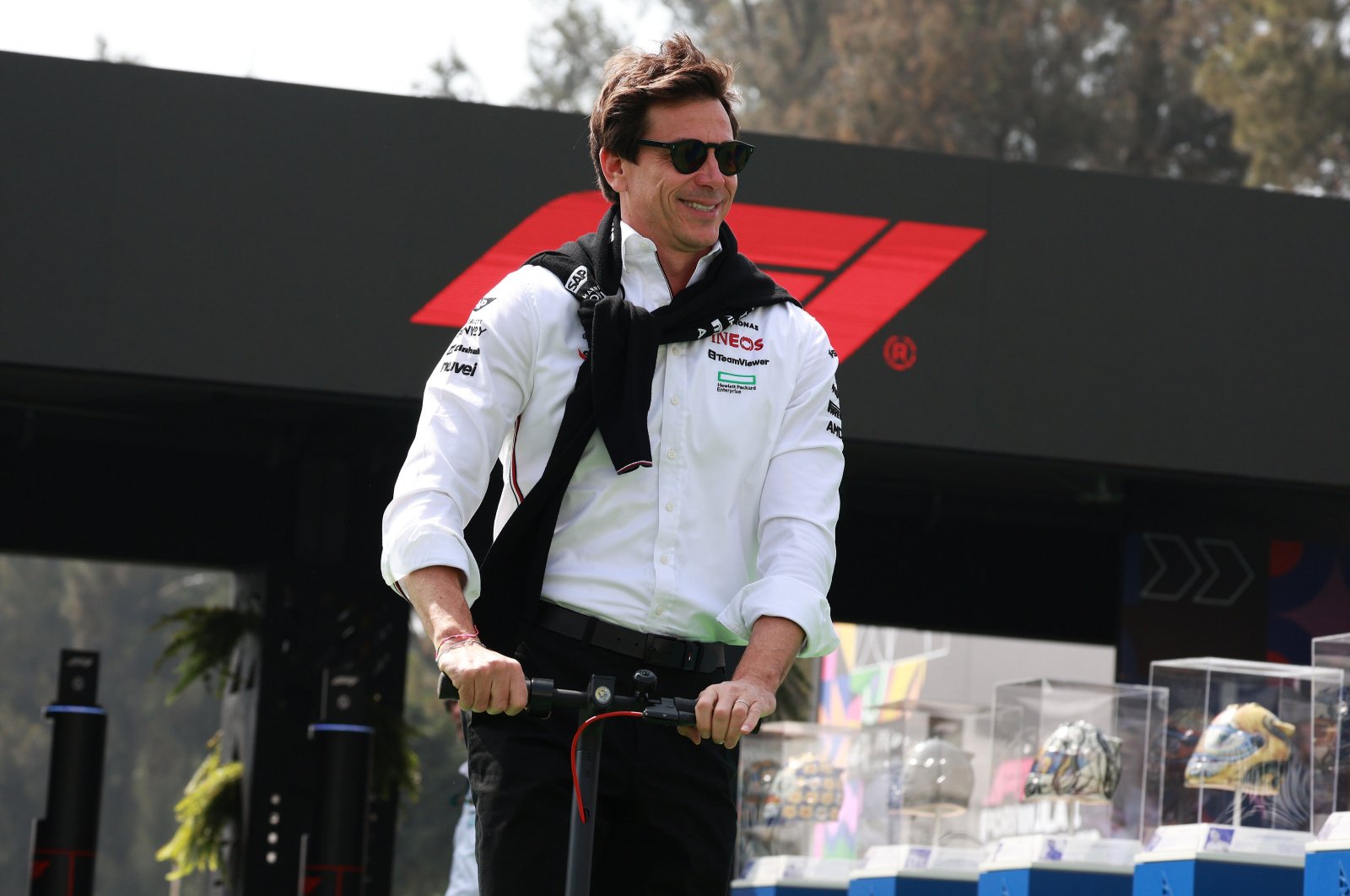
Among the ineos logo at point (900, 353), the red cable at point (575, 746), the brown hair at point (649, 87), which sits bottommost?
the red cable at point (575, 746)

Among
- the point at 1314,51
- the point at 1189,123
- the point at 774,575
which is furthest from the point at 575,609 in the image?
the point at 1189,123

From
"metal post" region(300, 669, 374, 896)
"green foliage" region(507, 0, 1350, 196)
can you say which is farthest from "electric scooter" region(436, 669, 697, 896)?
"green foliage" region(507, 0, 1350, 196)

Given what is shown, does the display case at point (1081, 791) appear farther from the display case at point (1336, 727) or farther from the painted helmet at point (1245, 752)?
the display case at point (1336, 727)

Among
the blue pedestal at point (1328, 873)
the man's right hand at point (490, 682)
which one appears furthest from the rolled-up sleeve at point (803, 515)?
the blue pedestal at point (1328, 873)

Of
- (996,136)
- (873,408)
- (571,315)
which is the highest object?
(996,136)

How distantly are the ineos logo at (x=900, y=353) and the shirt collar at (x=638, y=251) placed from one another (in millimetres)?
4981

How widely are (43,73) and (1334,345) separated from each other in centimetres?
499

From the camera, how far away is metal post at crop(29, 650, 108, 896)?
30.8 feet

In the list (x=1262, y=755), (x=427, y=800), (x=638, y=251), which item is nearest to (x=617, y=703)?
(x=638, y=251)

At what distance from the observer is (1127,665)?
968 centimetres

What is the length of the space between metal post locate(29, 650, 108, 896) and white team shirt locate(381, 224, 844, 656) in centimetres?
707

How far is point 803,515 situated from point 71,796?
759cm

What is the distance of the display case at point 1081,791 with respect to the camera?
6.68 m

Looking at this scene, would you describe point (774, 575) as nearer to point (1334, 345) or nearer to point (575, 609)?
point (575, 609)
